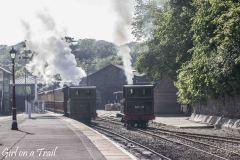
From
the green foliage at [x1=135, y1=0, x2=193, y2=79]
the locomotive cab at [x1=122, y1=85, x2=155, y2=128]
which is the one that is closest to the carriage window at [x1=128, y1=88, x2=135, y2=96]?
the locomotive cab at [x1=122, y1=85, x2=155, y2=128]

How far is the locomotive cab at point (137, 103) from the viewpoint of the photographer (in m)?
38.6

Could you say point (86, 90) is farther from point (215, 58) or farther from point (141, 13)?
point (141, 13)

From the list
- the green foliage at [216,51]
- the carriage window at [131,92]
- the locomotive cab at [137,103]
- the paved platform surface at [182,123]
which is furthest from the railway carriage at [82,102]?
the green foliage at [216,51]

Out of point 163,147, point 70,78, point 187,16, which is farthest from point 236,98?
point 70,78

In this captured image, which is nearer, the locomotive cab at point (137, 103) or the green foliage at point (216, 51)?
the green foliage at point (216, 51)

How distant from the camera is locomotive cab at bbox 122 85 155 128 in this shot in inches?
1521

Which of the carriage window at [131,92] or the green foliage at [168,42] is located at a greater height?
the green foliage at [168,42]

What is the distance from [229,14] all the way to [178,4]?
72.8ft

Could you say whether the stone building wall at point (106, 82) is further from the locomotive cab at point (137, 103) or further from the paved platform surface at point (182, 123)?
the locomotive cab at point (137, 103)

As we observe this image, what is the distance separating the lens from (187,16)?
47.8 m

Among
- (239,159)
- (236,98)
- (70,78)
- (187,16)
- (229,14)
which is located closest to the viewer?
(239,159)

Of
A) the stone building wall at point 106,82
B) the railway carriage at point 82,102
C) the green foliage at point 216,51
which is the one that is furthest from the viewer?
the stone building wall at point 106,82

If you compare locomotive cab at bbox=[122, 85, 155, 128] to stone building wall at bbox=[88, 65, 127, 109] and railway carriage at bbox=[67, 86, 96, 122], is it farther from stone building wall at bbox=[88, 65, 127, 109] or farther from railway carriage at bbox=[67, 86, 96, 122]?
stone building wall at bbox=[88, 65, 127, 109]

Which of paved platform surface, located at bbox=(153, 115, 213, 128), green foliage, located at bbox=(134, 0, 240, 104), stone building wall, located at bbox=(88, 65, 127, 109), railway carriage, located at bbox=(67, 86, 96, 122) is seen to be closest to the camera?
green foliage, located at bbox=(134, 0, 240, 104)
